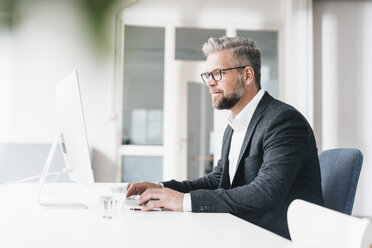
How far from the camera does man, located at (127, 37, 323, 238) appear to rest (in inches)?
58.0

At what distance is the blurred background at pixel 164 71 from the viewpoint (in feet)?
16.3

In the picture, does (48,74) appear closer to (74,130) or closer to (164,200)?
(74,130)

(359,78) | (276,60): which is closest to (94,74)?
(276,60)

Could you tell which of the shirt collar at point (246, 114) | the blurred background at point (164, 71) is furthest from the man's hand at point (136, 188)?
the blurred background at point (164, 71)

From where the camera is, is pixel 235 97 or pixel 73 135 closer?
pixel 73 135

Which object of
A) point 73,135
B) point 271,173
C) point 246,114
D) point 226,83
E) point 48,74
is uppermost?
point 48,74

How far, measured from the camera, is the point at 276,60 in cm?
532

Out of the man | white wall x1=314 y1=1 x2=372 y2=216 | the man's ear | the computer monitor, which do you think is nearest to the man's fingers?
the man

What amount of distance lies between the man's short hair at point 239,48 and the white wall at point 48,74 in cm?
322

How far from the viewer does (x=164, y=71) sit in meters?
5.13

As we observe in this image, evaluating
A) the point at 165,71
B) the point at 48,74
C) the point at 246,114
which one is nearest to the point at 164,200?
the point at 246,114

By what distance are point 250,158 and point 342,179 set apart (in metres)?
0.36

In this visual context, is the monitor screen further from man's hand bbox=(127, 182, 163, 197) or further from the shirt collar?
the shirt collar

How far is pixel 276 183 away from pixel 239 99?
1.80ft
